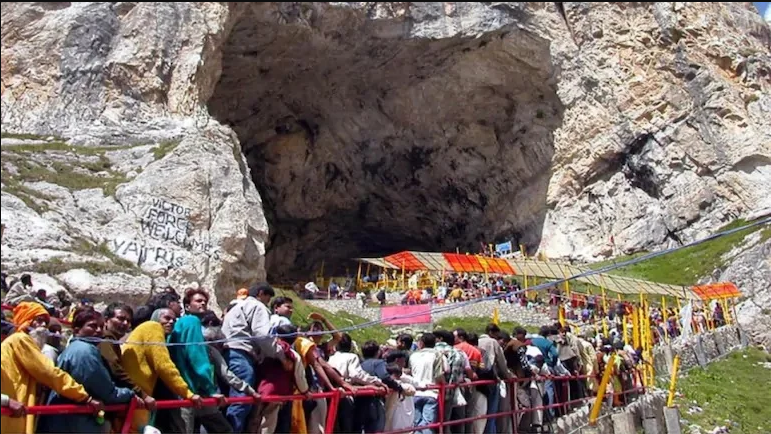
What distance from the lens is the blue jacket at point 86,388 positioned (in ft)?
14.1

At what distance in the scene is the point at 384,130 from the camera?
34.8 m

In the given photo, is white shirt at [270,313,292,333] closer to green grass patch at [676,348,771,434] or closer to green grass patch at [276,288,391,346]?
green grass patch at [676,348,771,434]

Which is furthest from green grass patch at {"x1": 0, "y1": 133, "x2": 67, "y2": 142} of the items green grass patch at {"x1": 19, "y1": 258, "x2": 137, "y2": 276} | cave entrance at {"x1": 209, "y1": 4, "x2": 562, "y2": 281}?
cave entrance at {"x1": 209, "y1": 4, "x2": 562, "y2": 281}

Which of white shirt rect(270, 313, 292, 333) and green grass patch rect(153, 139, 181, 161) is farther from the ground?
green grass patch rect(153, 139, 181, 161)

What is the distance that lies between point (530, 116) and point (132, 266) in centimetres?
2299

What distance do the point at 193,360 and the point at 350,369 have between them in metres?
1.82

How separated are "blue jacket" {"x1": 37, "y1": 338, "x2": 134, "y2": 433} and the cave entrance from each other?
24.0m

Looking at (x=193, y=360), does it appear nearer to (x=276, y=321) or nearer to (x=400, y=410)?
(x=276, y=321)

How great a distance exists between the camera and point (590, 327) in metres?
20.0

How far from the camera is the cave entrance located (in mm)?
29969

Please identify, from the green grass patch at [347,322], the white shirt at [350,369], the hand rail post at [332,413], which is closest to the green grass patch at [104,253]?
the green grass patch at [347,322]

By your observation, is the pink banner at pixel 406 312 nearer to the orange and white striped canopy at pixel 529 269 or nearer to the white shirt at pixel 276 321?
the orange and white striped canopy at pixel 529 269

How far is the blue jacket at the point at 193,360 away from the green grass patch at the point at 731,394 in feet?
34.1

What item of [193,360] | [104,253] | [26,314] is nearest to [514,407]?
[193,360]
